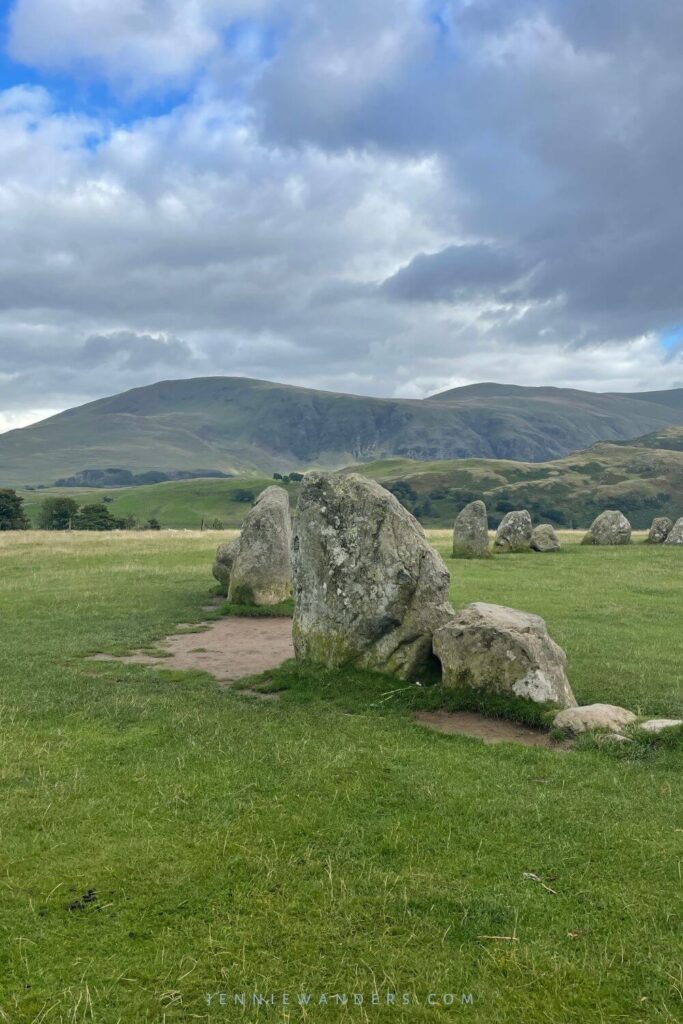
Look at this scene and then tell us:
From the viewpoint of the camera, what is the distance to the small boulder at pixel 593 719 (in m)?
11.2

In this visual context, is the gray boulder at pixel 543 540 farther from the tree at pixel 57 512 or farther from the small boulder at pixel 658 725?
the tree at pixel 57 512

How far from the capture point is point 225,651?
1798 cm

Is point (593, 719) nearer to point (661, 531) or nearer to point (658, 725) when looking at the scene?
point (658, 725)

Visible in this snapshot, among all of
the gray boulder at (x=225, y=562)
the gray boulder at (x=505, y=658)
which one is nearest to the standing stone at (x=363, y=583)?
the gray boulder at (x=505, y=658)

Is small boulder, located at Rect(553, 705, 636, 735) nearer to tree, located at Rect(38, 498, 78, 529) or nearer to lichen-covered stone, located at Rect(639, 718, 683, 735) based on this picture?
lichen-covered stone, located at Rect(639, 718, 683, 735)

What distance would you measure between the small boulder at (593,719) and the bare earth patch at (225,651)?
6.20 m

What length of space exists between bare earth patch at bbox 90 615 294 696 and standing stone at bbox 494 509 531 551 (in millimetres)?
24974

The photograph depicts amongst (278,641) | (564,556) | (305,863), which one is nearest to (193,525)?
(564,556)

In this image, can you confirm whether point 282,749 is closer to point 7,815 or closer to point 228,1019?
point 7,815

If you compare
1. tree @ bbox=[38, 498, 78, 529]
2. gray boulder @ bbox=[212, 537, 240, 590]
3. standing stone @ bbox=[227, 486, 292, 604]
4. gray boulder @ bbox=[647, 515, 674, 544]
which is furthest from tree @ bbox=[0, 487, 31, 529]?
gray boulder @ bbox=[647, 515, 674, 544]

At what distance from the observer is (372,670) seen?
1444 centimetres

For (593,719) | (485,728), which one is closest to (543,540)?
(485,728)

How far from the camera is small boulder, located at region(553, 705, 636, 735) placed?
11164mm

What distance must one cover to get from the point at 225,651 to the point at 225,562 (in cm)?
918
